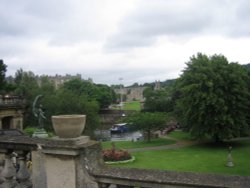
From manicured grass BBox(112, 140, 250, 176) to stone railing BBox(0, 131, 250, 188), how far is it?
1945 centimetres

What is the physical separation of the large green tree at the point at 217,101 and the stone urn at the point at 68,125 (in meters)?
31.1

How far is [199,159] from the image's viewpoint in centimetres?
2812

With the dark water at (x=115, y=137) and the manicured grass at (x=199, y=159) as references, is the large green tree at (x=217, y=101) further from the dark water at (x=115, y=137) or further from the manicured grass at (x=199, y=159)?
the dark water at (x=115, y=137)

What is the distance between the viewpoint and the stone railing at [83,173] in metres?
3.31

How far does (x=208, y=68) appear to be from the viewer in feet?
118

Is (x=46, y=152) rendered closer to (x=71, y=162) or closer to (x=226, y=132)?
(x=71, y=162)

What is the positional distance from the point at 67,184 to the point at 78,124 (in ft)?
2.44

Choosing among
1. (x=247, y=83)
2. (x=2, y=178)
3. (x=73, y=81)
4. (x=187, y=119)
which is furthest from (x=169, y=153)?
(x=73, y=81)

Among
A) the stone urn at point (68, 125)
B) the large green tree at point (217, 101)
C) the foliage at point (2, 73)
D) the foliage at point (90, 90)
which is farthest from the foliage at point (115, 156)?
the foliage at point (90, 90)

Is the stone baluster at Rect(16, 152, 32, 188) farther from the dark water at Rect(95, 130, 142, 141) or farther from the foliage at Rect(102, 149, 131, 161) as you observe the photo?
the dark water at Rect(95, 130, 142, 141)

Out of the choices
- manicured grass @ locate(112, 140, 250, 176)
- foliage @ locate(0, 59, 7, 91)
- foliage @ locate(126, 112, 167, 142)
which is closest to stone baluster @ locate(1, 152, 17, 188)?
manicured grass @ locate(112, 140, 250, 176)

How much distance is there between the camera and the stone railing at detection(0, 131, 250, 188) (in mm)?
3312

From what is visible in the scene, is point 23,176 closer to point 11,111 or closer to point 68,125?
point 68,125

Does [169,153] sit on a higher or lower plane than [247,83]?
lower
